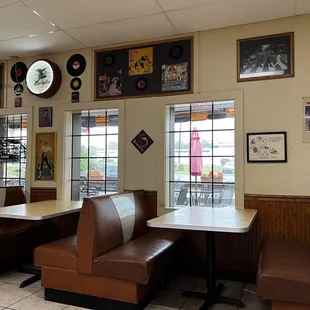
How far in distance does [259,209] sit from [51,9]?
10.3ft

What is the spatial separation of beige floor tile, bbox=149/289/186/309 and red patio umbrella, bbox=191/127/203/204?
1456mm

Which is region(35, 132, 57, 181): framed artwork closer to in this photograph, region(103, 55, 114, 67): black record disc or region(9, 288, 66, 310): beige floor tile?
region(103, 55, 114, 67): black record disc

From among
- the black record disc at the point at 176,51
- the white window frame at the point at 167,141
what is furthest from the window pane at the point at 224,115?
the black record disc at the point at 176,51

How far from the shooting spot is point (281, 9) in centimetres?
340

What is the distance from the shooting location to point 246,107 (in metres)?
3.73

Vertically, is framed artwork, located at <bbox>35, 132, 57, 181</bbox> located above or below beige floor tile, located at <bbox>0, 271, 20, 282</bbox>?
above


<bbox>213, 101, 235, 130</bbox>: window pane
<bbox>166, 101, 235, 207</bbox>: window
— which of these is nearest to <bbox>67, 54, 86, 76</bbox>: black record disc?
<bbox>166, 101, 235, 207</bbox>: window

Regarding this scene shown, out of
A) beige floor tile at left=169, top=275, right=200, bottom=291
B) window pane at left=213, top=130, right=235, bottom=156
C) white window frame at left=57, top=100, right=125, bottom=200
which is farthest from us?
white window frame at left=57, top=100, right=125, bottom=200

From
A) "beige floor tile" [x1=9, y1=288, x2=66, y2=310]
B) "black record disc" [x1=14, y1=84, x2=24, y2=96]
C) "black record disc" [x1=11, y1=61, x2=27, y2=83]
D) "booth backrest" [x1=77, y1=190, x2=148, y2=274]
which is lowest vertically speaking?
"beige floor tile" [x1=9, y1=288, x2=66, y2=310]

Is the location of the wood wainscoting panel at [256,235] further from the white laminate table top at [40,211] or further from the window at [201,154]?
the white laminate table top at [40,211]

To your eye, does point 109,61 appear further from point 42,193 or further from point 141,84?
point 42,193

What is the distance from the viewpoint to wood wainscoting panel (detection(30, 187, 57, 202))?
15.1 feet

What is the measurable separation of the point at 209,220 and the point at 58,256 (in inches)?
57.0

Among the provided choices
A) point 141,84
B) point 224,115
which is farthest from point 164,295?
point 141,84
